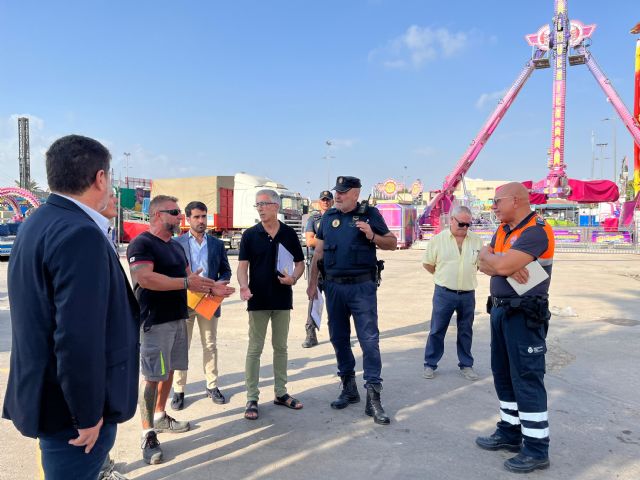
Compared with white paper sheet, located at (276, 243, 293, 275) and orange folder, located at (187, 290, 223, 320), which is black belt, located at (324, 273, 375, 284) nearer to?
white paper sheet, located at (276, 243, 293, 275)

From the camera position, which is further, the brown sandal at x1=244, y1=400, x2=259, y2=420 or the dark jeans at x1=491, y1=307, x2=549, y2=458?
the brown sandal at x1=244, y1=400, x2=259, y2=420

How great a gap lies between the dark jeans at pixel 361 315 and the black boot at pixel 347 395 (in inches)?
2.7

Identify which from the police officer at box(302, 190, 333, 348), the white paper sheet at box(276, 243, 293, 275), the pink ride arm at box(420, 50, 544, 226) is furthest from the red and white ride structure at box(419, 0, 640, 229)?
the white paper sheet at box(276, 243, 293, 275)

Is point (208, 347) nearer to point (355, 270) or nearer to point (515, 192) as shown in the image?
point (355, 270)

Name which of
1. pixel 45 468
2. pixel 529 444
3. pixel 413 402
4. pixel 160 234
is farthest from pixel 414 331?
pixel 45 468

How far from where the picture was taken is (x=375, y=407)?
12.8ft

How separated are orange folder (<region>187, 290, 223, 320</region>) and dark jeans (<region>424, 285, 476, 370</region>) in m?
2.41

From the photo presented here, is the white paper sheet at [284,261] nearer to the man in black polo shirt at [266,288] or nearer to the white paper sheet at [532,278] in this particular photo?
the man in black polo shirt at [266,288]

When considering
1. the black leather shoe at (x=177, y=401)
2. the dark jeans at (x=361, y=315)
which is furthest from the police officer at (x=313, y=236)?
the black leather shoe at (x=177, y=401)

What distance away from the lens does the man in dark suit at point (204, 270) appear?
169 inches

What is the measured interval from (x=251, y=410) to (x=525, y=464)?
220 cm

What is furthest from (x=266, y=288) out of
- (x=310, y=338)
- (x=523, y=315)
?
(x=310, y=338)

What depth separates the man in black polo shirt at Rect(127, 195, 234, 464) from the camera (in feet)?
10.7

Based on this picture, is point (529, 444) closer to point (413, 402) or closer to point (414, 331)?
point (413, 402)
